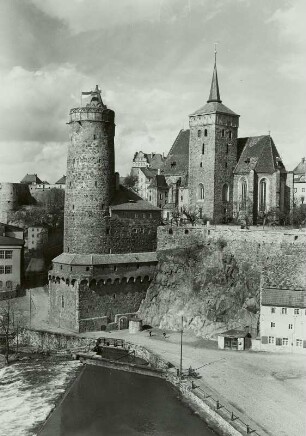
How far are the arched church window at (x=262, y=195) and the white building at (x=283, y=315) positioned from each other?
18993mm

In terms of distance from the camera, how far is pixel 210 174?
6706 centimetres

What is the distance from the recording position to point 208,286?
55344 millimetres

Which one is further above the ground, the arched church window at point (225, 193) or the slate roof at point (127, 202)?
the arched church window at point (225, 193)

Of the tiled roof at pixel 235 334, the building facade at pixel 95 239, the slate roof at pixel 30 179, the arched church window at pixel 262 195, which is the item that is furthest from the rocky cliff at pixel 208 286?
the slate roof at pixel 30 179

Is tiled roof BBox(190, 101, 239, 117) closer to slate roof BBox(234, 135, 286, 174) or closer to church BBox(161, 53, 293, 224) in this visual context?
church BBox(161, 53, 293, 224)

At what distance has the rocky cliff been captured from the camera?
171ft

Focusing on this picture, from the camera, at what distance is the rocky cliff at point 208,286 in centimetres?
5216

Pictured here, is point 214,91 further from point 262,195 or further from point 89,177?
point 89,177

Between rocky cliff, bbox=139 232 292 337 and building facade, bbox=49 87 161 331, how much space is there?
2252 mm

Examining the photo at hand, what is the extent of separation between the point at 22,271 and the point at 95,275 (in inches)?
646

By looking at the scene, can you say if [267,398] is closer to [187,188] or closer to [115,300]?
[115,300]

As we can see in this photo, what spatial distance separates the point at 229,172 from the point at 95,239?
62.9 ft

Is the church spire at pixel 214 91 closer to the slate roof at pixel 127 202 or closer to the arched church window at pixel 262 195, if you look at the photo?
the arched church window at pixel 262 195

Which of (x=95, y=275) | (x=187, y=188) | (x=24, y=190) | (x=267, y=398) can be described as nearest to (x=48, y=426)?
(x=267, y=398)
